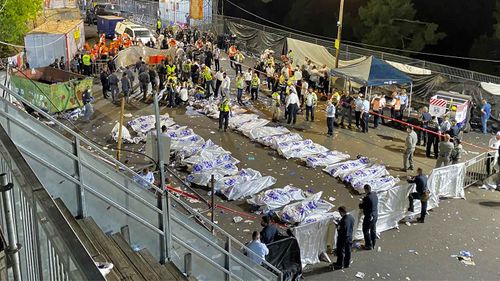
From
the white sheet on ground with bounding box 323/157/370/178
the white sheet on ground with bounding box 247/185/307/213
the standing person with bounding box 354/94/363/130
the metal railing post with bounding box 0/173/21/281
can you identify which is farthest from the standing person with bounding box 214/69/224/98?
the metal railing post with bounding box 0/173/21/281

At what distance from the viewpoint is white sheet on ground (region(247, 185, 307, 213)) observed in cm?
1431

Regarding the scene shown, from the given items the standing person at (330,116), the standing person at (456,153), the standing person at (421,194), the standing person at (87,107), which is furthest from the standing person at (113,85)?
the standing person at (421,194)

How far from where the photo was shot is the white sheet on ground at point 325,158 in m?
17.7

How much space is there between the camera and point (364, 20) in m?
46.2

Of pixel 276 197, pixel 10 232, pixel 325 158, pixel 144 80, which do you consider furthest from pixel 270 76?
pixel 10 232

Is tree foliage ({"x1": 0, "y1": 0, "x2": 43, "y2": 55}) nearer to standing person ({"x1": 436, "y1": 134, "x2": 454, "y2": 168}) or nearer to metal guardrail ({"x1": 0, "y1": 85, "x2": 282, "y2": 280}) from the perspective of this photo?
standing person ({"x1": 436, "y1": 134, "x2": 454, "y2": 168})

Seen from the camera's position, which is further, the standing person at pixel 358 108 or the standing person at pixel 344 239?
the standing person at pixel 358 108

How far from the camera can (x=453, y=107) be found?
2194 cm

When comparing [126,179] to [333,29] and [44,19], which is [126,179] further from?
[333,29]

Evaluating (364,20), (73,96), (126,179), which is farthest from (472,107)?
(364,20)

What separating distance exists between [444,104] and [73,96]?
15.5 m

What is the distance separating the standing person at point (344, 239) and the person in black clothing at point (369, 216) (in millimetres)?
957

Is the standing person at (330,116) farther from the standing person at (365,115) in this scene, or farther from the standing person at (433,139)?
the standing person at (433,139)

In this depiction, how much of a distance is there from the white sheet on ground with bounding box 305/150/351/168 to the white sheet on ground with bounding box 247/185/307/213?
2807mm
